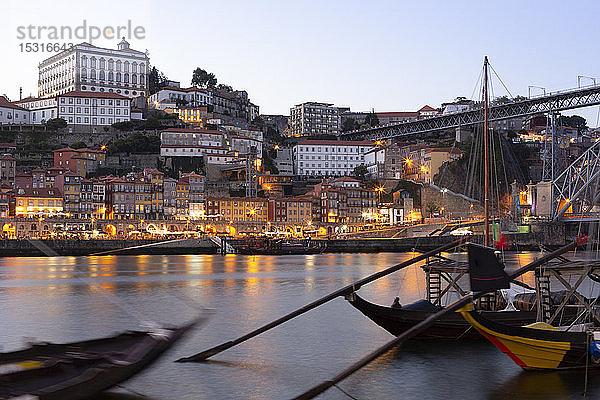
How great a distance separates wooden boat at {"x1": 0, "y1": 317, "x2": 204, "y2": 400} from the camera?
11539 mm

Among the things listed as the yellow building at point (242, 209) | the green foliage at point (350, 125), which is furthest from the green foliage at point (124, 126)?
the green foliage at point (350, 125)

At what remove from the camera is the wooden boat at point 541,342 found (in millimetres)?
13586

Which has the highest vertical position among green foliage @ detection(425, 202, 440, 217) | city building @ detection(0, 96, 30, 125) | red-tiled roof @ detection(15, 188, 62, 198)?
city building @ detection(0, 96, 30, 125)

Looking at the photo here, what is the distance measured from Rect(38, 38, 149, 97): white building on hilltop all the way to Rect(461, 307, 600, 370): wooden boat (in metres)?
116

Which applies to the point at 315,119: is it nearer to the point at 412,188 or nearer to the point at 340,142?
the point at 340,142

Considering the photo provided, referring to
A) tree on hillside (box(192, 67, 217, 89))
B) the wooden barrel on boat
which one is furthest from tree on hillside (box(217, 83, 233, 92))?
the wooden barrel on boat

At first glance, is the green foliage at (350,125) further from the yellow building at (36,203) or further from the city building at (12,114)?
the yellow building at (36,203)

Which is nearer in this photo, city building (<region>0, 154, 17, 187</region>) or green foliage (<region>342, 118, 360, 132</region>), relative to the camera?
city building (<region>0, 154, 17, 187</region>)

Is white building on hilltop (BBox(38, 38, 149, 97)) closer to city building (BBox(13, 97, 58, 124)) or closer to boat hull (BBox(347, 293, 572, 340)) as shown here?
city building (BBox(13, 97, 58, 124))

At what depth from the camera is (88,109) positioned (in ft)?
349

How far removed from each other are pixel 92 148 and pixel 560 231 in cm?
6438

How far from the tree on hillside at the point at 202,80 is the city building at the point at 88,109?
33048 mm

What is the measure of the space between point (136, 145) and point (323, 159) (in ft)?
92.1

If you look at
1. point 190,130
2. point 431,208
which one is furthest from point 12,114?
point 431,208
